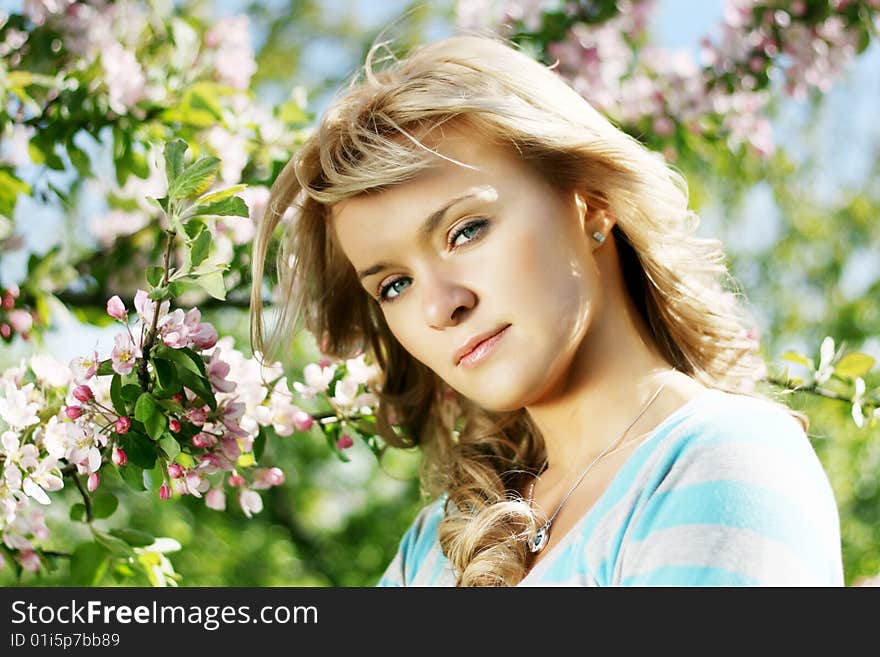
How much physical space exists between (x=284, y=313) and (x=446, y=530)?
0.44m

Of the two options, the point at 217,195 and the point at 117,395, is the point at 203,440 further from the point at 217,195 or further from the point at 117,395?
the point at 217,195

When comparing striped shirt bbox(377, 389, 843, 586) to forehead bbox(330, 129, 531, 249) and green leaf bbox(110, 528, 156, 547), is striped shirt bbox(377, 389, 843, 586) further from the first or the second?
green leaf bbox(110, 528, 156, 547)

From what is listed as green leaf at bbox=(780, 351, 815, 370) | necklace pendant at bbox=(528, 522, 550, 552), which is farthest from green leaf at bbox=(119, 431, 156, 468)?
green leaf at bbox=(780, 351, 815, 370)

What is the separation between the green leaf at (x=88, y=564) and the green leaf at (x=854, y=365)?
3.87 feet

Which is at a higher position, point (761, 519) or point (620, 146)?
point (620, 146)

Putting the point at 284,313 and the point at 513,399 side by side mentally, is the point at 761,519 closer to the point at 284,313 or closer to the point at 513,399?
the point at 513,399

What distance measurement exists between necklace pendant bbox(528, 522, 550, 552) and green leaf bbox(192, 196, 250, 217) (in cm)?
62

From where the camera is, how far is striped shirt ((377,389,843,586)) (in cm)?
113

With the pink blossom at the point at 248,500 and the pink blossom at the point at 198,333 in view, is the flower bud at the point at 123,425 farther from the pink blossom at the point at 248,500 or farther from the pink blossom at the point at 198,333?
the pink blossom at the point at 248,500

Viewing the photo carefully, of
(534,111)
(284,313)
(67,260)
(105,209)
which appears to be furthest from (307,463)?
(534,111)

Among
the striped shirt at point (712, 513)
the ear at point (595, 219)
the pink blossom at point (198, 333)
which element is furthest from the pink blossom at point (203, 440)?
the ear at point (595, 219)

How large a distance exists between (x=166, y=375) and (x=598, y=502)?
57cm

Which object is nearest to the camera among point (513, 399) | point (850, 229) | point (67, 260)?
point (513, 399)

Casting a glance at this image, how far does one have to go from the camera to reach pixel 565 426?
61.4 inches
